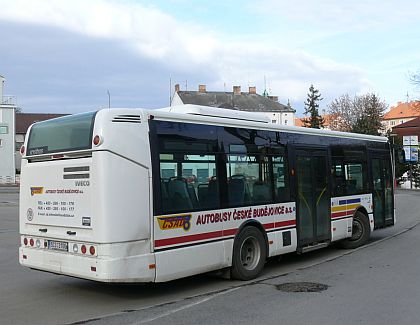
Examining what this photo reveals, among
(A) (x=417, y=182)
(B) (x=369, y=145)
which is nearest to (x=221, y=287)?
(B) (x=369, y=145)

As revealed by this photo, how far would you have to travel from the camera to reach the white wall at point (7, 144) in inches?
2335

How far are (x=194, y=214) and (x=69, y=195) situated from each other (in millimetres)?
1874

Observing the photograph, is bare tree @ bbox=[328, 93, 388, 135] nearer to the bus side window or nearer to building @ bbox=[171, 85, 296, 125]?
building @ bbox=[171, 85, 296, 125]

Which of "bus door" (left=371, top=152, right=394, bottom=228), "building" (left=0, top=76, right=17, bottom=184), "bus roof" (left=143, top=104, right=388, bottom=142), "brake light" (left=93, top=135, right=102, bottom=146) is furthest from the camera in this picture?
"building" (left=0, top=76, right=17, bottom=184)

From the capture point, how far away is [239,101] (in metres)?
96.2

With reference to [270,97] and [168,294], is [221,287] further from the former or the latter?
[270,97]

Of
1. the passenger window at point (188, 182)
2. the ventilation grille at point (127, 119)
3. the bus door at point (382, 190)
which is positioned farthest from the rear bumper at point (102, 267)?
the bus door at point (382, 190)

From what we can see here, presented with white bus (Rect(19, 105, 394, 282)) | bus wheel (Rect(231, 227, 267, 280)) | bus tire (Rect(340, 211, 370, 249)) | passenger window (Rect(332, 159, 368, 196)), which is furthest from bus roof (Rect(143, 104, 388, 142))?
bus tire (Rect(340, 211, 370, 249))

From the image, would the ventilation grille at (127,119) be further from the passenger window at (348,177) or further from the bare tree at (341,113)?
the bare tree at (341,113)

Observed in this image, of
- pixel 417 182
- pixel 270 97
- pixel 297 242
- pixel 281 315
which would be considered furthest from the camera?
pixel 270 97

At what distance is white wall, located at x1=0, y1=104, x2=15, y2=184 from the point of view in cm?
5931

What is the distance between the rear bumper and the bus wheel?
1.92 m

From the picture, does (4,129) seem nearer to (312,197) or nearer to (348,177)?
(348,177)

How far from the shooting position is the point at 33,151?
788 cm
